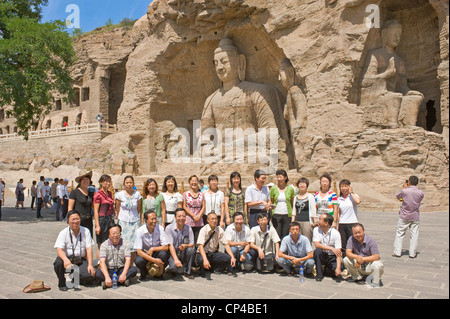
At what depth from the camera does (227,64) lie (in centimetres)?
1559

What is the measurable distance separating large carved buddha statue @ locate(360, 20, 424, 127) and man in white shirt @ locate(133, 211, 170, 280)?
871cm

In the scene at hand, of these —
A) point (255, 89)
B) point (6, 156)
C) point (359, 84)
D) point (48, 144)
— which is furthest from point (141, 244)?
point (6, 156)

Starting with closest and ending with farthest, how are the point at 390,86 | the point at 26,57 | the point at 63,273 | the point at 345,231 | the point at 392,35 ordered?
the point at 63,273
the point at 345,231
the point at 26,57
the point at 392,35
the point at 390,86

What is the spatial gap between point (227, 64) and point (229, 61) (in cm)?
14

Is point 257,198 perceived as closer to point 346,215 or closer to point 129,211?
point 346,215

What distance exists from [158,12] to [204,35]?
7.40 feet

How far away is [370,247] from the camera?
14.3ft

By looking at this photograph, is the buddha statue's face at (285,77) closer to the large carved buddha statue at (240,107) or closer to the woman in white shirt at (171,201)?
the large carved buddha statue at (240,107)

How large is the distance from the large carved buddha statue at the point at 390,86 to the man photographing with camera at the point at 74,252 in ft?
31.0

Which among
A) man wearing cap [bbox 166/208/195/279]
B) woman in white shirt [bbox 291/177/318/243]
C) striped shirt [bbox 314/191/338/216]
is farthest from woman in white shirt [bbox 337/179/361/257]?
man wearing cap [bbox 166/208/195/279]

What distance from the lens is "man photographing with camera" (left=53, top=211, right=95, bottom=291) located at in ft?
13.8

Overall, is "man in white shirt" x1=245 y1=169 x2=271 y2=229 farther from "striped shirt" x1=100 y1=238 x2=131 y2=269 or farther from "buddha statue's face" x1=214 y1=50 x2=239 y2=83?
"buddha statue's face" x1=214 y1=50 x2=239 y2=83

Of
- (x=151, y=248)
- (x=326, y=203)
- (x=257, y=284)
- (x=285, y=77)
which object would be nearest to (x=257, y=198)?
(x=326, y=203)

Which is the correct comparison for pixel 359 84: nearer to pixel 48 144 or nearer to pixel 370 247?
pixel 370 247
